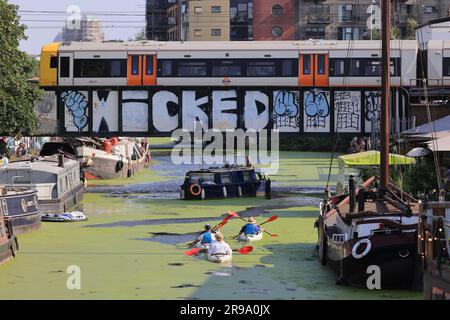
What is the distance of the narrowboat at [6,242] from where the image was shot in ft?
103

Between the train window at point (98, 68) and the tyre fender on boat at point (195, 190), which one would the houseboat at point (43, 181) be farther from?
the tyre fender on boat at point (195, 190)

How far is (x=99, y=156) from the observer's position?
67.3 metres

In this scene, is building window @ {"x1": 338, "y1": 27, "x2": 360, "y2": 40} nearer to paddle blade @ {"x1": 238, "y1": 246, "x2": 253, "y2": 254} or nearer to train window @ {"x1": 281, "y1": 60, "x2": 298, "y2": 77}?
train window @ {"x1": 281, "y1": 60, "x2": 298, "y2": 77}

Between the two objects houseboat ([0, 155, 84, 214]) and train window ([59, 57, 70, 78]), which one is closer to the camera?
houseboat ([0, 155, 84, 214])

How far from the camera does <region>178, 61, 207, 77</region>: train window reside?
53.3 m

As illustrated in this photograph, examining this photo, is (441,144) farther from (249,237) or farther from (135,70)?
(135,70)

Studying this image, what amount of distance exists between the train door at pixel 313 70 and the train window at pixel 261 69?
143 centimetres

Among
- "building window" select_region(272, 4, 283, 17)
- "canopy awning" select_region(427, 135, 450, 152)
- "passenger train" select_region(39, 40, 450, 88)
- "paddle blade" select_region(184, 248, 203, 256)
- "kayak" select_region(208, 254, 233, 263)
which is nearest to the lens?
"kayak" select_region(208, 254, 233, 263)

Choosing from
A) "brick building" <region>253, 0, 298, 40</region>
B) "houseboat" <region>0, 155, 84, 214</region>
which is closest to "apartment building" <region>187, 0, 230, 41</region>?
"brick building" <region>253, 0, 298, 40</region>

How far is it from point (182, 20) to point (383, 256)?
108 m

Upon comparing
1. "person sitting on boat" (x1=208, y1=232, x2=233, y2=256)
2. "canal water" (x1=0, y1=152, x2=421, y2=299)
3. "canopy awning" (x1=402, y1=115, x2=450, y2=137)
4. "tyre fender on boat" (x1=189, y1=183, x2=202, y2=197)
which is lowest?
"canal water" (x1=0, y1=152, x2=421, y2=299)

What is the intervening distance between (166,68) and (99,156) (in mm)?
15543

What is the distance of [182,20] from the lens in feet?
436
